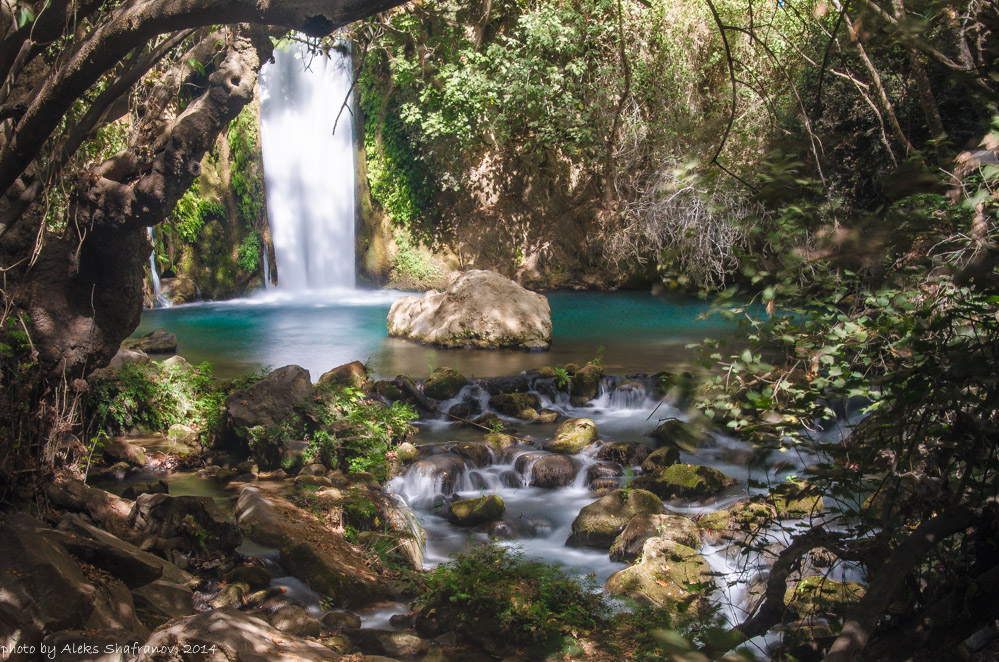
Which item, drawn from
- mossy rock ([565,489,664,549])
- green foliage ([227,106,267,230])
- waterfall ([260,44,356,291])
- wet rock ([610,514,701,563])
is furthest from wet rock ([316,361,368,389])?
green foliage ([227,106,267,230])

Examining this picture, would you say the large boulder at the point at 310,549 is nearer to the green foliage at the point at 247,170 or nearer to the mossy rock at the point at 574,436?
the mossy rock at the point at 574,436

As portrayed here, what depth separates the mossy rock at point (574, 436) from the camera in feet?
26.1

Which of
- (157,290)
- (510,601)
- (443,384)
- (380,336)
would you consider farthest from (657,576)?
(157,290)

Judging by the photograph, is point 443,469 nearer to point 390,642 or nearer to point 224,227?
point 390,642

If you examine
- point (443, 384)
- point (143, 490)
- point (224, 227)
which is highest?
point (224, 227)

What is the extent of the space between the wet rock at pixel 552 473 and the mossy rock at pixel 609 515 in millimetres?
831

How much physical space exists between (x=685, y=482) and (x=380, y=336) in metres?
8.55

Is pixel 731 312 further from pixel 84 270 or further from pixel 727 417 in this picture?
pixel 84 270

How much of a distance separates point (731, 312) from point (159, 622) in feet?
11.2

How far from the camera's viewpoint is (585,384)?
10.0 meters

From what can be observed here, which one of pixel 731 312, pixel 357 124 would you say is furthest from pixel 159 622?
pixel 357 124

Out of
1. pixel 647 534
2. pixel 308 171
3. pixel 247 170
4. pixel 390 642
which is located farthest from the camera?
pixel 308 171

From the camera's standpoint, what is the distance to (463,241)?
69.9 ft

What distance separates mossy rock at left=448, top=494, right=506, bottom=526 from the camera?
643cm
